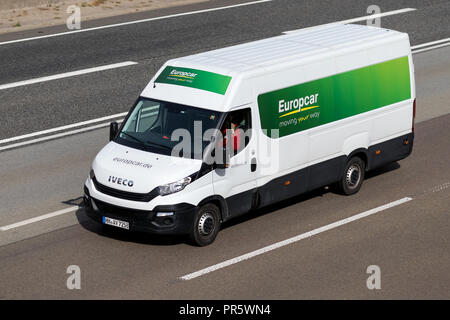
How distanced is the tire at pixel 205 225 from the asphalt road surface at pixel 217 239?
0.14 metres

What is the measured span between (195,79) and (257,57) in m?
1.11

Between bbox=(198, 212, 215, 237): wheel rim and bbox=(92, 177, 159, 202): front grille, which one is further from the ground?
bbox=(92, 177, 159, 202): front grille

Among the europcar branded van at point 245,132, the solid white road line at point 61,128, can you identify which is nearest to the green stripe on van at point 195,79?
the europcar branded van at point 245,132

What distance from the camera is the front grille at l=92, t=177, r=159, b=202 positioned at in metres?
12.2

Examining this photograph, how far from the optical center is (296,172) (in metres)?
13.8

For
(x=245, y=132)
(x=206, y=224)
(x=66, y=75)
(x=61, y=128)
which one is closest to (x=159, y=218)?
(x=206, y=224)

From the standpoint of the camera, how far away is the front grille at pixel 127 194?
40.0ft

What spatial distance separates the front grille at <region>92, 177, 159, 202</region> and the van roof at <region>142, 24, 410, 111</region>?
1.58 m

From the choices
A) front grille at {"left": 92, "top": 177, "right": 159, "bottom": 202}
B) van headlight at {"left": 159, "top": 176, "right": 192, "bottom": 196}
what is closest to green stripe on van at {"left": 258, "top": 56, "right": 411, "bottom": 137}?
van headlight at {"left": 159, "top": 176, "right": 192, "bottom": 196}

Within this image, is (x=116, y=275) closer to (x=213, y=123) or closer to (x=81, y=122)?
(x=213, y=123)

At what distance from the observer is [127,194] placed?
12.3 meters

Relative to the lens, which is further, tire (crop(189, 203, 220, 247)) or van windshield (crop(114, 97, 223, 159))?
van windshield (crop(114, 97, 223, 159))

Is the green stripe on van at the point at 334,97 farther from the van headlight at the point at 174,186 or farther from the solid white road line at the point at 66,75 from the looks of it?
the solid white road line at the point at 66,75

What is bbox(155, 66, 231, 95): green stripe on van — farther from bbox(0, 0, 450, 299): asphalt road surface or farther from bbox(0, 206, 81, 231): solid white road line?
bbox(0, 206, 81, 231): solid white road line
